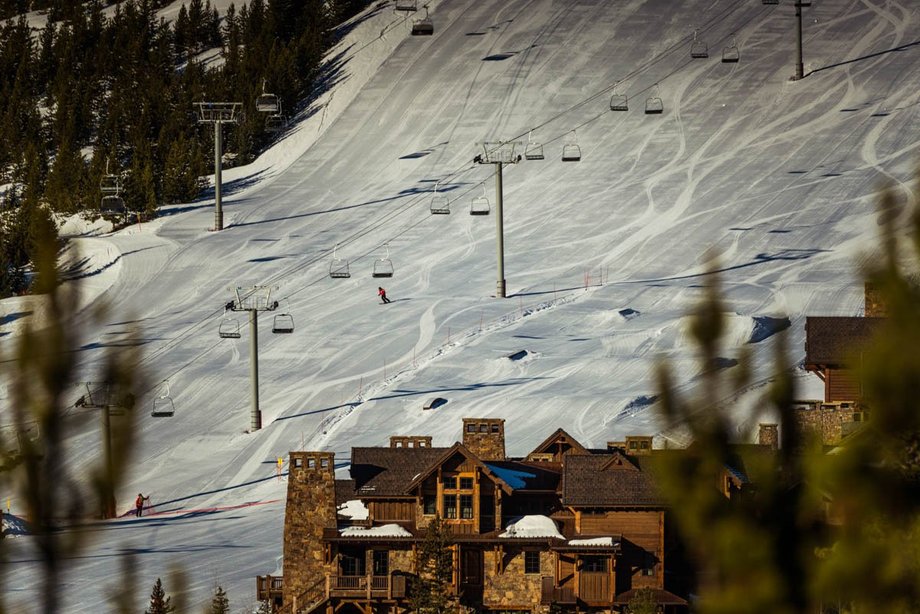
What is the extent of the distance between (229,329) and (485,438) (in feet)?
95.4

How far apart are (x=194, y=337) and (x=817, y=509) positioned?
206 ft

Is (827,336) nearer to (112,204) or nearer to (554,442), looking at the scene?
(554,442)

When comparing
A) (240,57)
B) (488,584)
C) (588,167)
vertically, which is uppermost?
(240,57)

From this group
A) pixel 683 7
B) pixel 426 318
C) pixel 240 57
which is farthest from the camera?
pixel 240 57

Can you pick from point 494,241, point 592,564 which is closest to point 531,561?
point 592,564

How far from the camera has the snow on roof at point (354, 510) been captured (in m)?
34.4

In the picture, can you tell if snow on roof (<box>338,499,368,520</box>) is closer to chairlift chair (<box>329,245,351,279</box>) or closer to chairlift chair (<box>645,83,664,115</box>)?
chairlift chair (<box>329,245,351,279</box>)

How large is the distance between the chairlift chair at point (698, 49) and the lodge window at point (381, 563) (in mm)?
64830

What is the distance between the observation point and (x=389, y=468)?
115ft

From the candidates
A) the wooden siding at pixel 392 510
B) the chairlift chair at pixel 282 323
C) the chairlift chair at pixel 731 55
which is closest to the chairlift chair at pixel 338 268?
the chairlift chair at pixel 282 323

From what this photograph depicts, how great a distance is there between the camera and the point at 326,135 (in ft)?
335

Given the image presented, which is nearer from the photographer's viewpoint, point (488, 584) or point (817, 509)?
point (817, 509)

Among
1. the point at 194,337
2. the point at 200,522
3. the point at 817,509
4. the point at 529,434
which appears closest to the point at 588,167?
the point at 194,337

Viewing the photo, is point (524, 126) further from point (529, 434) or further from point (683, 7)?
point (529, 434)
